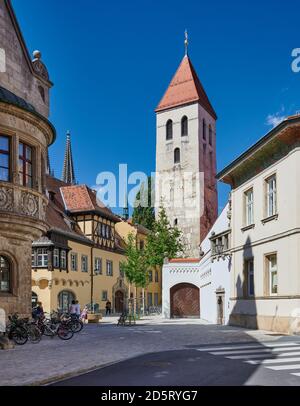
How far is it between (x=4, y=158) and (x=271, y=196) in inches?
428

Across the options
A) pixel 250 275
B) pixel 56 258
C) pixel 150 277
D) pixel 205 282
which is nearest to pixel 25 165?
pixel 250 275

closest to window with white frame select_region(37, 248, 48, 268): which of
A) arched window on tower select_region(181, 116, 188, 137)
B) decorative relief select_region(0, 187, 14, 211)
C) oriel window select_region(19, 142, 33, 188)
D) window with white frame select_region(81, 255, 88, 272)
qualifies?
window with white frame select_region(81, 255, 88, 272)

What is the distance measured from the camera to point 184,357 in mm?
13656

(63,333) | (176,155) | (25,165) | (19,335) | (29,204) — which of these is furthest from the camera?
(176,155)

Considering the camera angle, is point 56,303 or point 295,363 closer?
point 295,363

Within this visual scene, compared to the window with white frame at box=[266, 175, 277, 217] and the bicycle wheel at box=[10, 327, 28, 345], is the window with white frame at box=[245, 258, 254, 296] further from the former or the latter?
the bicycle wheel at box=[10, 327, 28, 345]

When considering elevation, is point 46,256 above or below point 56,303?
above

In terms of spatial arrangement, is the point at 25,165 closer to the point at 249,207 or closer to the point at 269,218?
the point at 269,218

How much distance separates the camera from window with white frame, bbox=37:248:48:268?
43125 mm

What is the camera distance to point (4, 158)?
780 inches

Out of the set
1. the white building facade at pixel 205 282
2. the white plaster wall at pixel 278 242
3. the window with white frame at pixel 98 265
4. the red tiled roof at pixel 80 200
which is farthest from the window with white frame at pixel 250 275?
the window with white frame at pixel 98 265

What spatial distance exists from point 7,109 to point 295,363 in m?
13.0

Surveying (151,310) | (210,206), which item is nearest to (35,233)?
(151,310)
